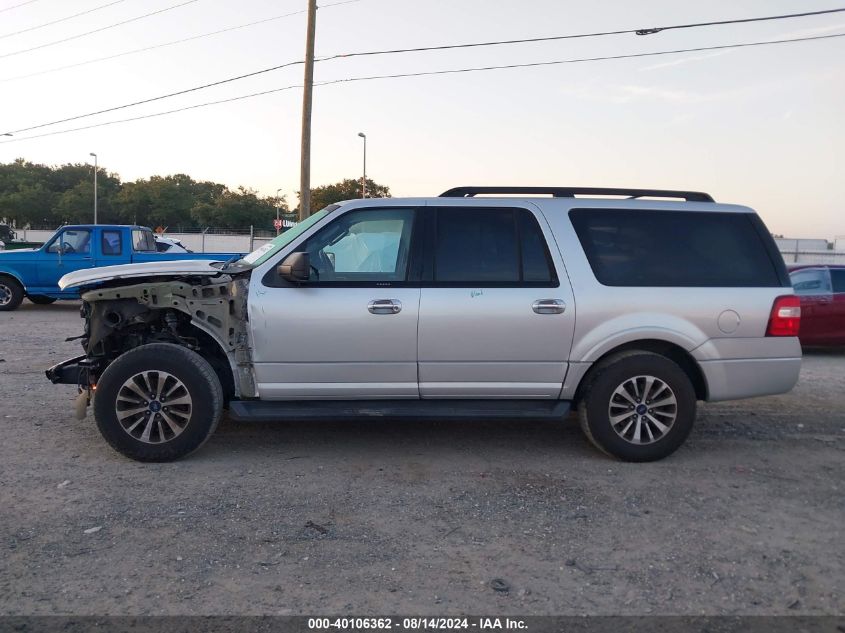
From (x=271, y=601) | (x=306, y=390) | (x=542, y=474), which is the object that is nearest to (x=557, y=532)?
(x=542, y=474)

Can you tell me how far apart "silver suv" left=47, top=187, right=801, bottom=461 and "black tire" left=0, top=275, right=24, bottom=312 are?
10817 mm

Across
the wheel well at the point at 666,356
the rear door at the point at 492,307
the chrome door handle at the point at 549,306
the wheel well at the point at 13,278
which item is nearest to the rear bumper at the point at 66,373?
the rear door at the point at 492,307

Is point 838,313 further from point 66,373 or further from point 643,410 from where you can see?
point 66,373

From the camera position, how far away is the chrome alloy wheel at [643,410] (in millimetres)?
5113

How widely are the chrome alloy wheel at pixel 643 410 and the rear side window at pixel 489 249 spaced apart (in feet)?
3.21

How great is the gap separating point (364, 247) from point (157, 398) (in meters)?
1.83

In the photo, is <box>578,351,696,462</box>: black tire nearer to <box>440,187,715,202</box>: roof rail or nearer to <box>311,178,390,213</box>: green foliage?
<box>440,187,715,202</box>: roof rail

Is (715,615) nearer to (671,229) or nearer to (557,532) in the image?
(557,532)

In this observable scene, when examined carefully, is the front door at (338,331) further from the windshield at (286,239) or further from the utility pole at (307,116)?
the utility pole at (307,116)

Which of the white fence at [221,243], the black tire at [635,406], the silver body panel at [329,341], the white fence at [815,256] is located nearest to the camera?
the silver body panel at [329,341]

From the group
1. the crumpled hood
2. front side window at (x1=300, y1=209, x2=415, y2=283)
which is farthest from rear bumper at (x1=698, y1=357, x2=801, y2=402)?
the crumpled hood

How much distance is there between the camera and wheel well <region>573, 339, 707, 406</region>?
206 inches

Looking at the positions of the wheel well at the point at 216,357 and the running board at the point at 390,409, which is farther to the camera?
the wheel well at the point at 216,357

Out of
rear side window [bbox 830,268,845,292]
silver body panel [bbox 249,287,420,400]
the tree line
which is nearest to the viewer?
silver body panel [bbox 249,287,420,400]
